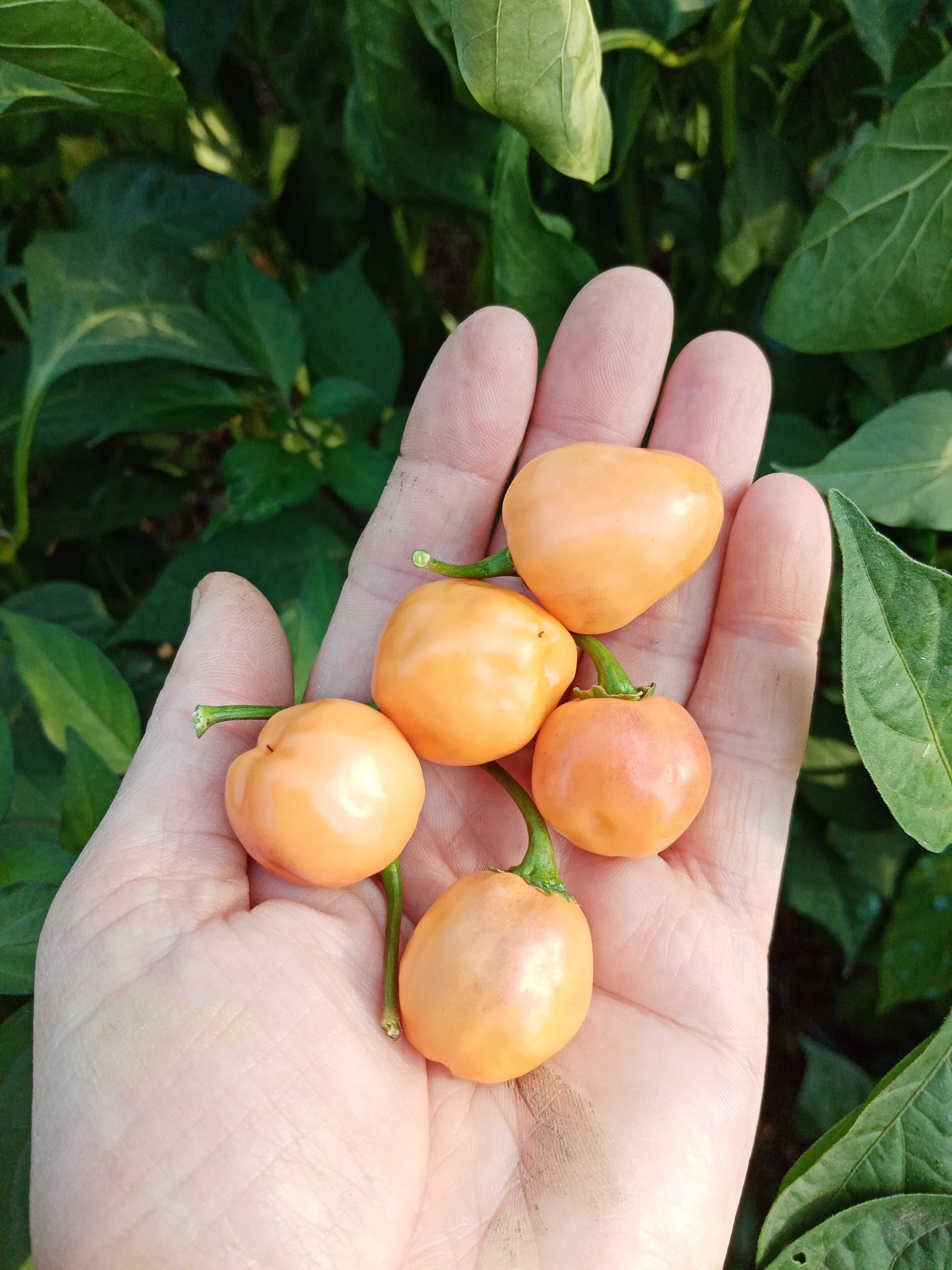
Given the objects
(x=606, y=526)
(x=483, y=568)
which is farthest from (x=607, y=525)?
(x=483, y=568)

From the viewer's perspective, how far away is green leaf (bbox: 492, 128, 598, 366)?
1.12 metres

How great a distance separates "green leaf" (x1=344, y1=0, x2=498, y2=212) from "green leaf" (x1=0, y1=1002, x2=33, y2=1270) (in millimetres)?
1046

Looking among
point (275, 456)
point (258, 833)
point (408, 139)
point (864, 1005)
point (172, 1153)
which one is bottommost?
point (864, 1005)

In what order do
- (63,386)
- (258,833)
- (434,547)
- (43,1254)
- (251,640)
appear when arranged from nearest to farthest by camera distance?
(43,1254), (258,833), (251,640), (434,547), (63,386)

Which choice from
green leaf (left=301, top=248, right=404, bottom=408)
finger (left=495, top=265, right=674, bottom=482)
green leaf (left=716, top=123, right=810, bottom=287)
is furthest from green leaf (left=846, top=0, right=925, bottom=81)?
green leaf (left=301, top=248, right=404, bottom=408)

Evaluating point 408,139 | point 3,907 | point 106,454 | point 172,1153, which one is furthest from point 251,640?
point 106,454

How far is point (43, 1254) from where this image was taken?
77 centimetres

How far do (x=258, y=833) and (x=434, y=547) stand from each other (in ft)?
1.41

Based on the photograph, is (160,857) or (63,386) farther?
(63,386)

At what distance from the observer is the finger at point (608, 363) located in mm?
1172

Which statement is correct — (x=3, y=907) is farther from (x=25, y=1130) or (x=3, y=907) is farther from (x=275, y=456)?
(x=275, y=456)

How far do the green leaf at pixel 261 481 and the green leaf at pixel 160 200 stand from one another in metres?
0.33

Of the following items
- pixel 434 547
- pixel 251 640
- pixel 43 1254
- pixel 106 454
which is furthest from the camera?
pixel 106 454

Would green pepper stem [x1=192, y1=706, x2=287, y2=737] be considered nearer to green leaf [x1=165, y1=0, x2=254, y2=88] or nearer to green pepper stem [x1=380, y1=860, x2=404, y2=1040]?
green pepper stem [x1=380, y1=860, x2=404, y2=1040]
